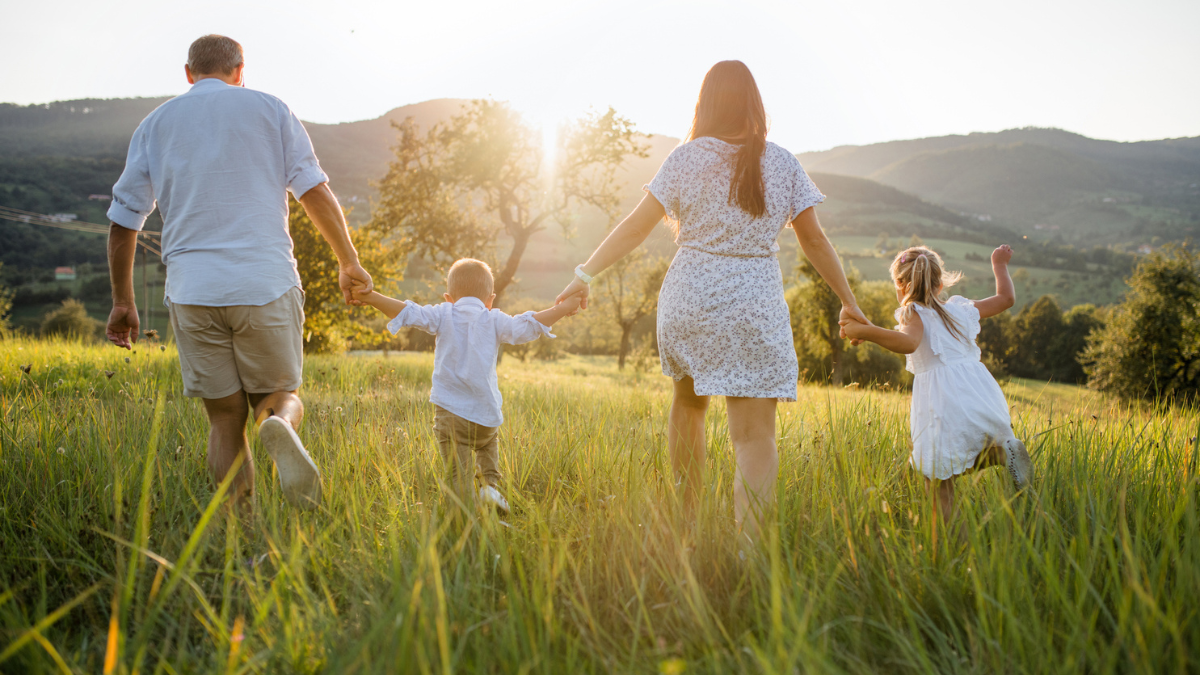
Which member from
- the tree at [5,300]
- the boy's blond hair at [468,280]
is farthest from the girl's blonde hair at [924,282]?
the tree at [5,300]

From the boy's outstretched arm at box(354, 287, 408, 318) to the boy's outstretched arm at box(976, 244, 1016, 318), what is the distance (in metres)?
3.50

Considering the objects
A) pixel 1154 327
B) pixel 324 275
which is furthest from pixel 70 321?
pixel 1154 327

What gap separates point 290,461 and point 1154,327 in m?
37.8

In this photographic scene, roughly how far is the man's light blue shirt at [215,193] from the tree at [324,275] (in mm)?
17177

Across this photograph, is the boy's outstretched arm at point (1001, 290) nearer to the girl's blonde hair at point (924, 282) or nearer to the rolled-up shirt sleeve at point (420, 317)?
the girl's blonde hair at point (924, 282)

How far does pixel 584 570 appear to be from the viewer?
2.04 m

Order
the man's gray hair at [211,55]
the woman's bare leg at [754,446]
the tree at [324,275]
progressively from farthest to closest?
1. the tree at [324,275]
2. the man's gray hair at [211,55]
3. the woman's bare leg at [754,446]

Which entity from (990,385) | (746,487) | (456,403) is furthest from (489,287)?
(990,385)

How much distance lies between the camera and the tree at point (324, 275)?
1883 centimetres

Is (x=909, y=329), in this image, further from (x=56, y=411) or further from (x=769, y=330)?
(x=56, y=411)

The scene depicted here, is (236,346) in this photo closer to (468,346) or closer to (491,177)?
(468,346)

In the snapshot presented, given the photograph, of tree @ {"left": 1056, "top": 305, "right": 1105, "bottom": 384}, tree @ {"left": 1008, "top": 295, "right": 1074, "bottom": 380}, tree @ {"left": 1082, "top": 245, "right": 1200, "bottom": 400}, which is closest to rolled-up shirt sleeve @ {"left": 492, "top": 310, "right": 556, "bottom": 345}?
tree @ {"left": 1082, "top": 245, "right": 1200, "bottom": 400}

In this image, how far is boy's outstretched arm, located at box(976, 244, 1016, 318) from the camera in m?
3.43

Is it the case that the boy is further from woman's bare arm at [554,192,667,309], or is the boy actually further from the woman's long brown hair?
the woman's long brown hair
